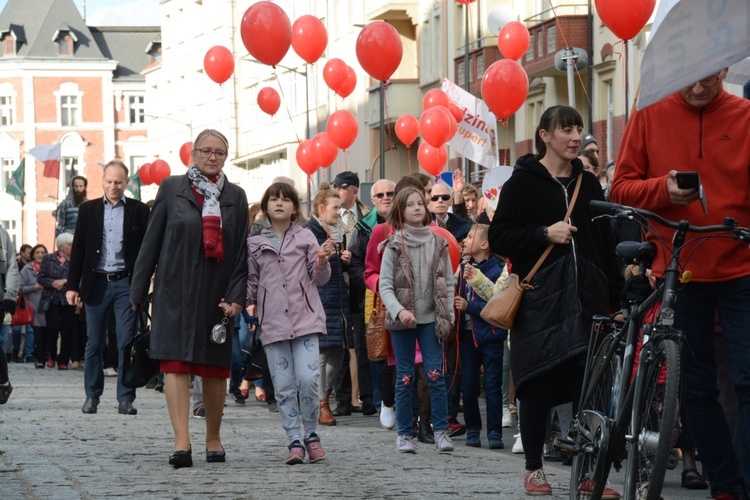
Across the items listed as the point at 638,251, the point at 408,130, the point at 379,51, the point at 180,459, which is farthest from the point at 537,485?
the point at 408,130

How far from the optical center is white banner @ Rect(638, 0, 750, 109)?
6.32 meters

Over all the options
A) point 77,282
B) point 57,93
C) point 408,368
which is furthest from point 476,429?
point 57,93

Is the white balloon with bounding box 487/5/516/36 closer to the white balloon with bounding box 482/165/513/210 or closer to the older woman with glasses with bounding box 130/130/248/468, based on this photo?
the white balloon with bounding box 482/165/513/210

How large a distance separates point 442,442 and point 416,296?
104 cm

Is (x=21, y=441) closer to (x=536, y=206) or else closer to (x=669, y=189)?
(x=536, y=206)

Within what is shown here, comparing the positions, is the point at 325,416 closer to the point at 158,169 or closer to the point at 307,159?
the point at 307,159

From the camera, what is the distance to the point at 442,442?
11.2 meters

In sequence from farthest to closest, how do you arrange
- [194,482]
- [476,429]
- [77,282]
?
[77,282] < [476,429] < [194,482]

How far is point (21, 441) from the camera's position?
11672 mm

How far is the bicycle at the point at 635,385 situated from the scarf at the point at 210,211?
3273 mm

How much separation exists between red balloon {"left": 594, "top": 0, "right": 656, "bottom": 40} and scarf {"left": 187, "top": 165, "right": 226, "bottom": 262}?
682 cm

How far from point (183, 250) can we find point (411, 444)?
7.25 feet

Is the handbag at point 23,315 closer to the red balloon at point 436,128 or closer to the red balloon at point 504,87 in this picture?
the red balloon at point 436,128

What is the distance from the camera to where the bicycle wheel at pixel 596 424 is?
685 centimetres
